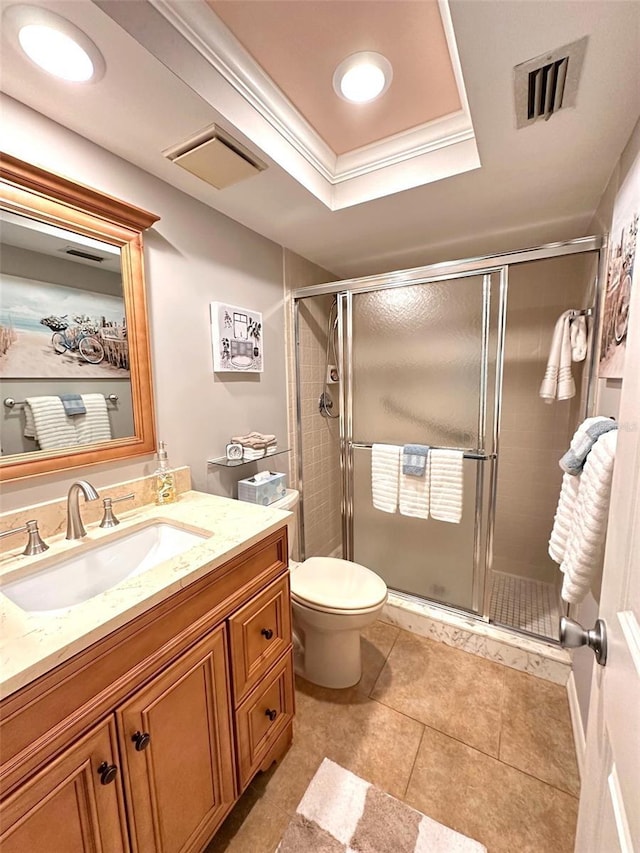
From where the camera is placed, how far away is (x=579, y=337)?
5.29 feet

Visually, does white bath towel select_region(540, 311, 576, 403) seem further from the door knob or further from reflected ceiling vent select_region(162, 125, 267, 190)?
reflected ceiling vent select_region(162, 125, 267, 190)

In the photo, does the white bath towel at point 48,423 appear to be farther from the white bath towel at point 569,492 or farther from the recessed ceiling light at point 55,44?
the white bath towel at point 569,492

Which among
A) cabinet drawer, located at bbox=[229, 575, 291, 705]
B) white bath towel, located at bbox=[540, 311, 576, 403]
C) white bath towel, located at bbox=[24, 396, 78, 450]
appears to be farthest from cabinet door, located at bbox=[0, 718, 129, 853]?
white bath towel, located at bbox=[540, 311, 576, 403]

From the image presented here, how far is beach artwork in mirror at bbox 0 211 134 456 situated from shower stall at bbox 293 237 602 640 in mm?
1133

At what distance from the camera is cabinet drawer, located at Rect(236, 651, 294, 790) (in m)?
1.07

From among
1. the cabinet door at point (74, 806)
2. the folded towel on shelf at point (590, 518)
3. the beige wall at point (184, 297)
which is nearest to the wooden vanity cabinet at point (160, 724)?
the cabinet door at point (74, 806)

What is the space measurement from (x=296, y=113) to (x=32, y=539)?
5.27ft

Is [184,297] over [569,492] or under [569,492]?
over

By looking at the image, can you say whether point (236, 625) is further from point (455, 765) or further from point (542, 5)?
point (542, 5)

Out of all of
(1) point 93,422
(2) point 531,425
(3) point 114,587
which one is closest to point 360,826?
(3) point 114,587

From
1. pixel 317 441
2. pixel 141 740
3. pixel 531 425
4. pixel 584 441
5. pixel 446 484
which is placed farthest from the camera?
pixel 317 441

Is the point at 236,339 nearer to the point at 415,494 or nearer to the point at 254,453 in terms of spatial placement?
the point at 254,453

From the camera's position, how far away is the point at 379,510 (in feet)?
7.22

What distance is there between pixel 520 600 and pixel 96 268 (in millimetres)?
2740
